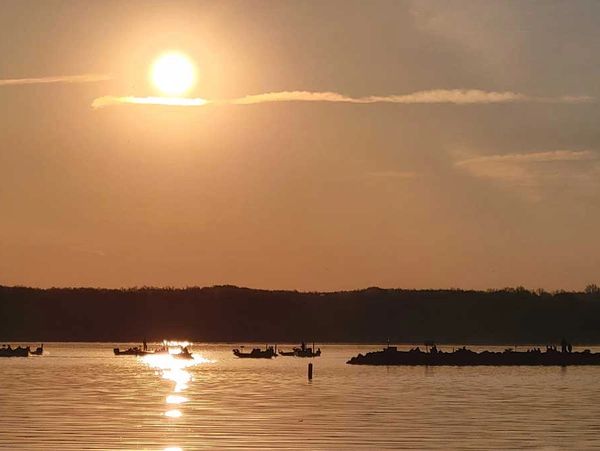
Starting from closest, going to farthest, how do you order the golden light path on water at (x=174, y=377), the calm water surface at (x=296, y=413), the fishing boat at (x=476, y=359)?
the calm water surface at (x=296, y=413), the golden light path on water at (x=174, y=377), the fishing boat at (x=476, y=359)

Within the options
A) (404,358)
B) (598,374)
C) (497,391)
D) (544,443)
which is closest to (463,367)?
(404,358)

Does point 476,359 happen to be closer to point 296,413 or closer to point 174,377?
point 174,377

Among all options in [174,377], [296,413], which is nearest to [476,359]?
[174,377]

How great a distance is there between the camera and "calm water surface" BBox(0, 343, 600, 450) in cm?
5094

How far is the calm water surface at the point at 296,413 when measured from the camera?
167 feet

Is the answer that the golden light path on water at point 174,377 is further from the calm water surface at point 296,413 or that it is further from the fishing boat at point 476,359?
the fishing boat at point 476,359

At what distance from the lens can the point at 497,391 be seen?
90.2 m

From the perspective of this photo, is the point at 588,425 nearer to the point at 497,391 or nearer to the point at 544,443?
the point at 544,443

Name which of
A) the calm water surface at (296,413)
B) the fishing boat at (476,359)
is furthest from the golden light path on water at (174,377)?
the fishing boat at (476,359)

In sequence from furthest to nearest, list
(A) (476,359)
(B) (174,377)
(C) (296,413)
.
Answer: (A) (476,359), (B) (174,377), (C) (296,413)

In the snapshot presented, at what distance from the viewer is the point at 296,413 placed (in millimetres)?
66062

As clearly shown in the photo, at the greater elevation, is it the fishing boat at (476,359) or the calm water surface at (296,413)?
the fishing boat at (476,359)

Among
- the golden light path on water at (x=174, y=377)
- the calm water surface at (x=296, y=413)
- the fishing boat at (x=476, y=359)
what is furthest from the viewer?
the fishing boat at (x=476, y=359)

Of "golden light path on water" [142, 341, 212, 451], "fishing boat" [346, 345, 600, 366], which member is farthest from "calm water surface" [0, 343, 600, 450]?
"fishing boat" [346, 345, 600, 366]
